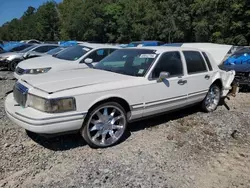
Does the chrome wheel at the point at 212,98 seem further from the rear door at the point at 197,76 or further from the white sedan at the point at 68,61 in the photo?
the white sedan at the point at 68,61

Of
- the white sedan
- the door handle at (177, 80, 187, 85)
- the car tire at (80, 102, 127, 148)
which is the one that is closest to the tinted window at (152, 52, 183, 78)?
the door handle at (177, 80, 187, 85)

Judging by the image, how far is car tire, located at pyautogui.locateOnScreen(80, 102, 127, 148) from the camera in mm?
4211

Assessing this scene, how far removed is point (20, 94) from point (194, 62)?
3498mm

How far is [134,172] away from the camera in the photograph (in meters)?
3.69

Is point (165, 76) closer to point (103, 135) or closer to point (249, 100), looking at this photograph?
point (103, 135)

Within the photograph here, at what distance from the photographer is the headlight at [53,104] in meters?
3.81

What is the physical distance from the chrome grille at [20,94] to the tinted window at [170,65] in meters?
2.14

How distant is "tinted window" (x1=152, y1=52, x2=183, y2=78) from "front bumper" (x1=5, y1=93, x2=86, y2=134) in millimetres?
1674

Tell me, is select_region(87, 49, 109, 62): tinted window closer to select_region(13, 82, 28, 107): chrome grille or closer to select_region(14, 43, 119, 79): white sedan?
select_region(14, 43, 119, 79): white sedan

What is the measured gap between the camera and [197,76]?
5773 millimetres

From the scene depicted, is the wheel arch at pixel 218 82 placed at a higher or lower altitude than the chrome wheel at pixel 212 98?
higher

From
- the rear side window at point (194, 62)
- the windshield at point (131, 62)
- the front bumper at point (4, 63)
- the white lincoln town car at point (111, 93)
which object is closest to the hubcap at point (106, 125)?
the white lincoln town car at point (111, 93)

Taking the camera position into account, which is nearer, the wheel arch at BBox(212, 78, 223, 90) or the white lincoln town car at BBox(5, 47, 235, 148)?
the white lincoln town car at BBox(5, 47, 235, 148)

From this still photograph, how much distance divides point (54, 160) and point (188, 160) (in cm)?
193
